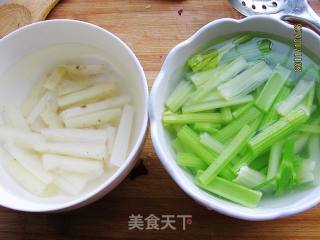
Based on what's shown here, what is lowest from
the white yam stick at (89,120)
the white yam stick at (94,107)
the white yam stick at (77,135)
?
the white yam stick at (77,135)

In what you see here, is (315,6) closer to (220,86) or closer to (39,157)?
(220,86)

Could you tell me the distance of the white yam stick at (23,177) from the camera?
1089mm

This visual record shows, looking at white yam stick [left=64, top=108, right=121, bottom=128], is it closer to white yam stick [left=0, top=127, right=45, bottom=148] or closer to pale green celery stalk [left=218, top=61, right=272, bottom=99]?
white yam stick [left=0, top=127, right=45, bottom=148]

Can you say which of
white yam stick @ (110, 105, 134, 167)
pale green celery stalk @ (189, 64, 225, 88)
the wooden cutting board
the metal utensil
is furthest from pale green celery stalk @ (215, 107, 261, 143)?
the wooden cutting board

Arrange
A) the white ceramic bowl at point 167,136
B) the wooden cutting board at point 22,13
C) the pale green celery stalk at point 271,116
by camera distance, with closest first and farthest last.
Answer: the white ceramic bowl at point 167,136
the pale green celery stalk at point 271,116
the wooden cutting board at point 22,13

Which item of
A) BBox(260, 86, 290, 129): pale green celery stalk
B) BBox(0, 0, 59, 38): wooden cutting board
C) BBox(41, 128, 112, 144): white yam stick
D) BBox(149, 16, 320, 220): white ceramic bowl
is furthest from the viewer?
BBox(0, 0, 59, 38): wooden cutting board

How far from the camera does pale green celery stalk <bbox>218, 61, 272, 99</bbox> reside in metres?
1.02

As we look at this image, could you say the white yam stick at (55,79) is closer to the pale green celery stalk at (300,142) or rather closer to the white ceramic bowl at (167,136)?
the white ceramic bowl at (167,136)

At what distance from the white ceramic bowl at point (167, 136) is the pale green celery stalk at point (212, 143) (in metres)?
0.07

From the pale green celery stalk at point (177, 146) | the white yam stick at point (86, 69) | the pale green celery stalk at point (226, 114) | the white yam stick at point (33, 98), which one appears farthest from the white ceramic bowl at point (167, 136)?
the white yam stick at point (33, 98)

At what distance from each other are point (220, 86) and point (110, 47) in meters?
0.29

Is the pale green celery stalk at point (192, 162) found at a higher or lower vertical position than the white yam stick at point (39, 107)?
higher

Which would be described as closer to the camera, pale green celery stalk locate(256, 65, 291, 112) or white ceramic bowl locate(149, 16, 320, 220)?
white ceramic bowl locate(149, 16, 320, 220)

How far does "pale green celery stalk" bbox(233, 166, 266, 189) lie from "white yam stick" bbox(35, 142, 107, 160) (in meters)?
0.31
